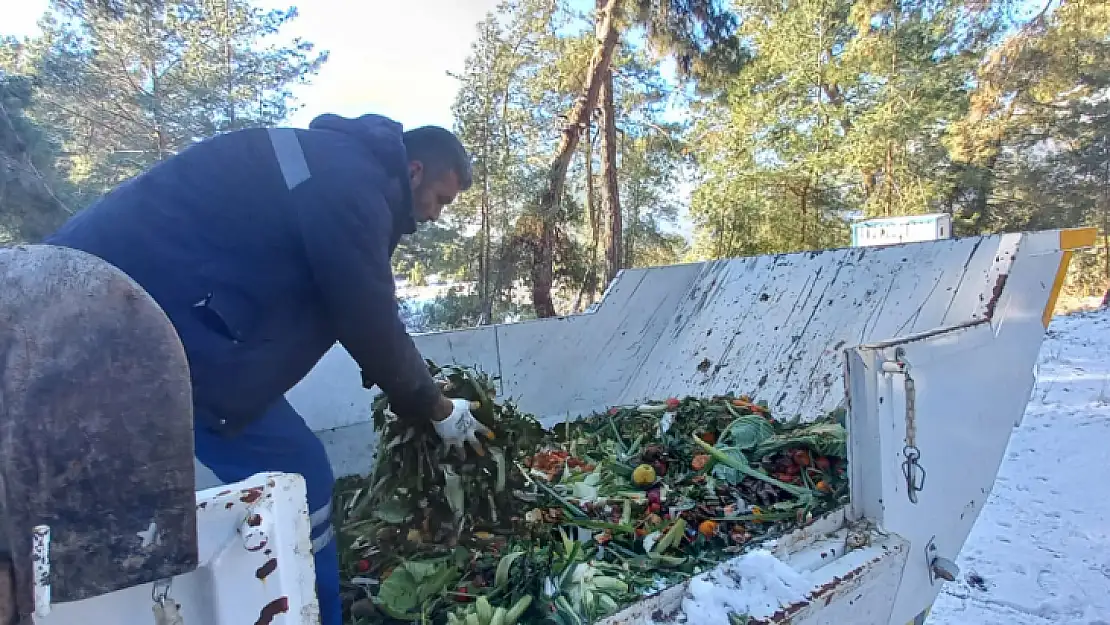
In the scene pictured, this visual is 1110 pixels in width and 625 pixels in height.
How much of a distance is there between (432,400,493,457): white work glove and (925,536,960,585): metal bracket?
49.0 inches

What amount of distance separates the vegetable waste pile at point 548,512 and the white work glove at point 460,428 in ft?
0.14

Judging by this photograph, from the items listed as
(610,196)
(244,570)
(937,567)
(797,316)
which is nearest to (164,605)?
(244,570)

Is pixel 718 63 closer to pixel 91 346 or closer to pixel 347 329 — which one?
pixel 347 329

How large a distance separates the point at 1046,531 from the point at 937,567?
93.1 inches

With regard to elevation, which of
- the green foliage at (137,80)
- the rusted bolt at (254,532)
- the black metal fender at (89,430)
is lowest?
the rusted bolt at (254,532)

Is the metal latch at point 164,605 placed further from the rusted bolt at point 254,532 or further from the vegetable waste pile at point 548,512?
the vegetable waste pile at point 548,512

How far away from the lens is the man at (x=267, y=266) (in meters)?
1.35

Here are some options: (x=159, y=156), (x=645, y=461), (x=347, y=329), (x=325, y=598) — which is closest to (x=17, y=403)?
(x=347, y=329)

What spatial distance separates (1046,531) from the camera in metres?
3.57

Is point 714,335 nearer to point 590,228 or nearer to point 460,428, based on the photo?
point 460,428

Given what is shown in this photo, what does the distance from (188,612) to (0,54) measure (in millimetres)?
15962

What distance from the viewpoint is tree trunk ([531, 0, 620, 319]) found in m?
10.3

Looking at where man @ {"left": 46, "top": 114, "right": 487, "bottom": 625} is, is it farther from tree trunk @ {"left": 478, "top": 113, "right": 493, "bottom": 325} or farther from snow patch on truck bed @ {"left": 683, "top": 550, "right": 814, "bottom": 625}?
tree trunk @ {"left": 478, "top": 113, "right": 493, "bottom": 325}

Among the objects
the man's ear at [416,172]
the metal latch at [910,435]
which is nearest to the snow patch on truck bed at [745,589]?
the metal latch at [910,435]
